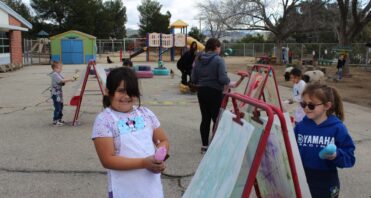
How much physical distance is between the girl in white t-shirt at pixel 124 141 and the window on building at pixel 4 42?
26.1 metres

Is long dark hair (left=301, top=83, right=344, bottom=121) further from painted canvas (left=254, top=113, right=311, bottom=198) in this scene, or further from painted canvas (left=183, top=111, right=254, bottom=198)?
painted canvas (left=183, top=111, right=254, bottom=198)

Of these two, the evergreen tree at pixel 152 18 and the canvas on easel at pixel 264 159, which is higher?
the evergreen tree at pixel 152 18

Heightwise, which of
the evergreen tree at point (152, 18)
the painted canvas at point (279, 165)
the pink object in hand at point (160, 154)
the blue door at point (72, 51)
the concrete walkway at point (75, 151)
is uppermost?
the evergreen tree at point (152, 18)

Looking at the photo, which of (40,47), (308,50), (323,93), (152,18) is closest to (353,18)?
(308,50)

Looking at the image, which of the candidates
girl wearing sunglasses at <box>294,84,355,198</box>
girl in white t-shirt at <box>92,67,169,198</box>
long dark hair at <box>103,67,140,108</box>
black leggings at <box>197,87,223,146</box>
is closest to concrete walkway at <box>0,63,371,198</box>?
black leggings at <box>197,87,223,146</box>

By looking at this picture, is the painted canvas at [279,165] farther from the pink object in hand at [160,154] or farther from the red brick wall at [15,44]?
the red brick wall at [15,44]

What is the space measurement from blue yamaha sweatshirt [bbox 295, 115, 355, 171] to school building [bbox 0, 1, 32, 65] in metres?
25.3

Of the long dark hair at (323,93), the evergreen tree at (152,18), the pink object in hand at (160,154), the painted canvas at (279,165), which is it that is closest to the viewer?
the pink object in hand at (160,154)

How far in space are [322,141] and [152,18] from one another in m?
77.1

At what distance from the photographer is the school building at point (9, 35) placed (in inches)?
1044

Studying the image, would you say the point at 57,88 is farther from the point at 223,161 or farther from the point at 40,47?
the point at 40,47

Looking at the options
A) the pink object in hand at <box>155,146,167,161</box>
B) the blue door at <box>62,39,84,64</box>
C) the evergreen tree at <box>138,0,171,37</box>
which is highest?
the evergreen tree at <box>138,0,171,37</box>

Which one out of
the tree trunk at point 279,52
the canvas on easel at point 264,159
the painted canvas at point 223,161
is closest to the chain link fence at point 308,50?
the tree trunk at point 279,52

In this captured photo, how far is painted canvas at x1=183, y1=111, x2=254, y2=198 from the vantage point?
8.28 feet
